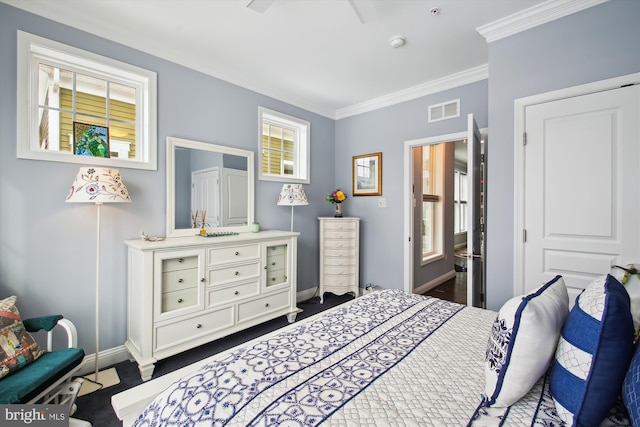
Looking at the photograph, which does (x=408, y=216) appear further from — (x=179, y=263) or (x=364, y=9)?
(x=179, y=263)

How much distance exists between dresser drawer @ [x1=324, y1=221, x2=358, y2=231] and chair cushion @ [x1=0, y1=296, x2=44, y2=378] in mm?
2841

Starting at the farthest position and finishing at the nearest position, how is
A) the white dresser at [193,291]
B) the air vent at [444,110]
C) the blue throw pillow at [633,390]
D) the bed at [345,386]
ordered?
the air vent at [444,110] < the white dresser at [193,291] < the bed at [345,386] < the blue throw pillow at [633,390]

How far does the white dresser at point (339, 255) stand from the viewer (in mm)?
3678

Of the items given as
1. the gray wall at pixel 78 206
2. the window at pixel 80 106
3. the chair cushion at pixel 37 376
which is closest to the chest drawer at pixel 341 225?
the gray wall at pixel 78 206

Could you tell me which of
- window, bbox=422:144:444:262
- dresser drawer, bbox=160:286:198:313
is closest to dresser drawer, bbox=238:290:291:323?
dresser drawer, bbox=160:286:198:313

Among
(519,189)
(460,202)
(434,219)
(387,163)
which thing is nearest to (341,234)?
(387,163)

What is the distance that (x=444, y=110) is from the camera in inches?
124

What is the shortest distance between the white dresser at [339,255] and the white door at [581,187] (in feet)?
6.49

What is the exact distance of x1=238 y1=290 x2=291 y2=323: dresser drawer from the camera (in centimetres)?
258

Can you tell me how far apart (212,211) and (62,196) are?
113 cm

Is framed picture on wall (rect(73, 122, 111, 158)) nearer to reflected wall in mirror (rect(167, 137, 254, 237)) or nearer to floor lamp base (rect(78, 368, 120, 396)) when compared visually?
reflected wall in mirror (rect(167, 137, 254, 237))

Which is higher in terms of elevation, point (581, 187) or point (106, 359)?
point (581, 187)

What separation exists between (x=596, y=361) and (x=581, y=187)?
5.60ft

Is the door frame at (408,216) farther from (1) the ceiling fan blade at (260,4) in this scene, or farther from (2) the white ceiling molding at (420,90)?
(1) the ceiling fan blade at (260,4)
